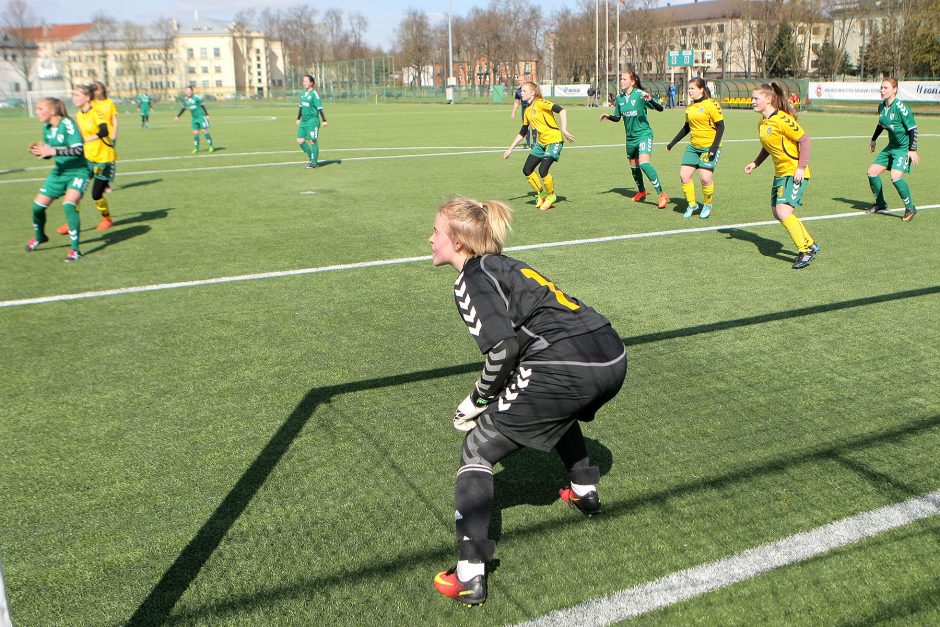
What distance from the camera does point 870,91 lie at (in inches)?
1754

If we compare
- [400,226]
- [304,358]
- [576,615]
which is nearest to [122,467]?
[304,358]

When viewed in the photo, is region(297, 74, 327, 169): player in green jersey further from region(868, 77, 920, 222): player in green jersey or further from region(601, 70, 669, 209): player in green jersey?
region(868, 77, 920, 222): player in green jersey

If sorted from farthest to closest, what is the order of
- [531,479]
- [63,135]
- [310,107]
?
Answer: [310,107]
[63,135]
[531,479]

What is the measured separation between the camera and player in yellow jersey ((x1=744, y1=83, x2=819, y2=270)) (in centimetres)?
872

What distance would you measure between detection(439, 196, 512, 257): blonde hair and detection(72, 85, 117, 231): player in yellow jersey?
10076mm

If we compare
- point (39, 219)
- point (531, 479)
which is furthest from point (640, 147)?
point (531, 479)

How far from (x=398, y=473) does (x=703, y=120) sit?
9262 mm

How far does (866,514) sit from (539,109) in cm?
1035

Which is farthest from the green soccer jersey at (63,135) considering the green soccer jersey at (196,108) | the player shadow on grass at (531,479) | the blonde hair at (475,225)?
the green soccer jersey at (196,108)

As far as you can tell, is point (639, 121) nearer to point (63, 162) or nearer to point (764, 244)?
point (764, 244)

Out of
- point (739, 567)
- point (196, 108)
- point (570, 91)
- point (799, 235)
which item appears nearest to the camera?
point (739, 567)

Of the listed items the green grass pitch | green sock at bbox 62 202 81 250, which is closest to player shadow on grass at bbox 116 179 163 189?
the green grass pitch

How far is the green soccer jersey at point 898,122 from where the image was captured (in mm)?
11656

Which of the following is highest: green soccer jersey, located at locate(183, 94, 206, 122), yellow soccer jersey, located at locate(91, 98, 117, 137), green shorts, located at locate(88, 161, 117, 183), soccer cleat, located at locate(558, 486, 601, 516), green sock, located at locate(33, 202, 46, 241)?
green soccer jersey, located at locate(183, 94, 206, 122)
